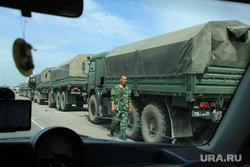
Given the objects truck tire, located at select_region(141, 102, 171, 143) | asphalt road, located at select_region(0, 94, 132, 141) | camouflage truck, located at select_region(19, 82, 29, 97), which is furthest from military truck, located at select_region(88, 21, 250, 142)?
camouflage truck, located at select_region(19, 82, 29, 97)

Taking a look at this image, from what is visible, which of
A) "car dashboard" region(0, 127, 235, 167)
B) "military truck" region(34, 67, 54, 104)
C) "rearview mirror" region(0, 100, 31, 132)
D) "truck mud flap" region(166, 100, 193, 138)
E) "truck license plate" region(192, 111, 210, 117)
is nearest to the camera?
"rearview mirror" region(0, 100, 31, 132)

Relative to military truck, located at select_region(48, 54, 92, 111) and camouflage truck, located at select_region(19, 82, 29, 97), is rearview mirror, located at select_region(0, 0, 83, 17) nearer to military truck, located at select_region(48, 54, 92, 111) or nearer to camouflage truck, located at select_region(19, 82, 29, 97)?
camouflage truck, located at select_region(19, 82, 29, 97)

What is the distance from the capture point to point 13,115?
1.47 metres

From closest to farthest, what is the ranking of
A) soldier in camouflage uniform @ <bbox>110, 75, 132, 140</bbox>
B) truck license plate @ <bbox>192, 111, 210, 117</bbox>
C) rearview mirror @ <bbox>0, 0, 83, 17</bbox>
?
rearview mirror @ <bbox>0, 0, 83, 17</bbox> → truck license plate @ <bbox>192, 111, 210, 117</bbox> → soldier in camouflage uniform @ <bbox>110, 75, 132, 140</bbox>

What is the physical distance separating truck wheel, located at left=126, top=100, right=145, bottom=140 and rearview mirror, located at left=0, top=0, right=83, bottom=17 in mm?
5606

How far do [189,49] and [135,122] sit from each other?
8.69ft

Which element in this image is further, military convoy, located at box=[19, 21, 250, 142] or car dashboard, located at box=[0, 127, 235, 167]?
military convoy, located at box=[19, 21, 250, 142]

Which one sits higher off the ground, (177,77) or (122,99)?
(177,77)

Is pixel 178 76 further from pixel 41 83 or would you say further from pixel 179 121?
pixel 41 83

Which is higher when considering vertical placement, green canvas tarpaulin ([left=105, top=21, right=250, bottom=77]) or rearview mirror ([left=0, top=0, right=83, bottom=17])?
green canvas tarpaulin ([left=105, top=21, right=250, bottom=77])

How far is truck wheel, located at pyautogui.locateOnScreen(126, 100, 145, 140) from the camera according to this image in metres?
6.77

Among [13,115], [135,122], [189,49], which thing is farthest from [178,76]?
[13,115]

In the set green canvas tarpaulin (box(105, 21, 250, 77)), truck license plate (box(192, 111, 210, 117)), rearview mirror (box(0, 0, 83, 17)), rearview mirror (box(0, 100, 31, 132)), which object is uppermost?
green canvas tarpaulin (box(105, 21, 250, 77))

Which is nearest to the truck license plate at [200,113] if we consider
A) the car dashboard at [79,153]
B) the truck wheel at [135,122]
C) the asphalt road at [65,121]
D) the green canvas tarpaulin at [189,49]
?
the green canvas tarpaulin at [189,49]
